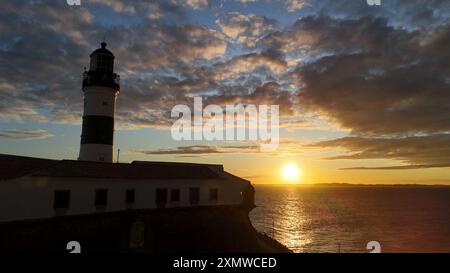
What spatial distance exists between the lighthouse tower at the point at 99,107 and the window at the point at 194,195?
8606 millimetres

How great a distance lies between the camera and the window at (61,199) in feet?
74.0

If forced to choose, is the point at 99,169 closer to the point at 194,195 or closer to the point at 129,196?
the point at 129,196

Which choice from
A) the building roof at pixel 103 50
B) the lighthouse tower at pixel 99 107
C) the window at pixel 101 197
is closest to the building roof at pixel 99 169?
the window at pixel 101 197

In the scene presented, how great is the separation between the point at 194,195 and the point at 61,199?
12.5 metres

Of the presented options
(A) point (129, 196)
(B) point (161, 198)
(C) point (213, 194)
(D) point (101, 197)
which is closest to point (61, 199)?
(D) point (101, 197)

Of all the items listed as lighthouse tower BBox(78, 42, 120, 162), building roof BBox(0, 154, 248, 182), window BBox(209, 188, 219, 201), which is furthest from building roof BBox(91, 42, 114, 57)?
window BBox(209, 188, 219, 201)

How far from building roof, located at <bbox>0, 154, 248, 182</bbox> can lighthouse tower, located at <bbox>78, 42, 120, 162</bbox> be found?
3652 mm

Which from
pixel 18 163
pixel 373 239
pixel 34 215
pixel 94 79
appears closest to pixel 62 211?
pixel 34 215

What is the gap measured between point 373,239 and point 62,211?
6978cm

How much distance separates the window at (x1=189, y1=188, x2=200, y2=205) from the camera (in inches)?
1240

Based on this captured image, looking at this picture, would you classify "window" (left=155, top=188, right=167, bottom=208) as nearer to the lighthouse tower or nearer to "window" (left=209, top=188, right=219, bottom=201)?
"window" (left=209, top=188, right=219, bottom=201)

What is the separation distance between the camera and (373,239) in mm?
72688

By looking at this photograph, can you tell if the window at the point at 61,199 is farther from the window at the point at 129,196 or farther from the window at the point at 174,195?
the window at the point at 174,195
